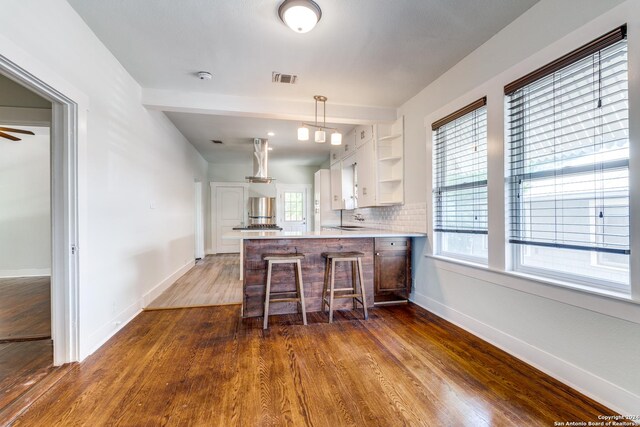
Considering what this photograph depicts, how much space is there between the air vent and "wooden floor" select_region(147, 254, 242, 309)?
2.62m

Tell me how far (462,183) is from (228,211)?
630 centimetres

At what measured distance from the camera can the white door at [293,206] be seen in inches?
312

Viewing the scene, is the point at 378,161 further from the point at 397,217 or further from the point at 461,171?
the point at 461,171

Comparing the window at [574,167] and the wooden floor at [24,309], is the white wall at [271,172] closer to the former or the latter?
the wooden floor at [24,309]

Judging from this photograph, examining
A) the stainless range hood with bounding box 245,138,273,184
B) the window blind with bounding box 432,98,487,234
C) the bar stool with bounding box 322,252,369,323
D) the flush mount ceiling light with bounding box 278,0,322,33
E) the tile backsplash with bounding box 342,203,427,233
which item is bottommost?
the bar stool with bounding box 322,252,369,323

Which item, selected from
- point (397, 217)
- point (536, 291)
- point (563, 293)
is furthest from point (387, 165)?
point (563, 293)

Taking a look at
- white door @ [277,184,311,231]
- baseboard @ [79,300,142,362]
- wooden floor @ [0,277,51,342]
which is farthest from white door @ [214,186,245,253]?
baseboard @ [79,300,142,362]

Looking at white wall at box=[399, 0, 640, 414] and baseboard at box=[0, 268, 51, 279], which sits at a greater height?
white wall at box=[399, 0, 640, 414]

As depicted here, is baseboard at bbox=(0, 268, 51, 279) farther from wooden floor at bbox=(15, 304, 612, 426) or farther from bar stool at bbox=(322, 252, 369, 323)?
bar stool at bbox=(322, 252, 369, 323)

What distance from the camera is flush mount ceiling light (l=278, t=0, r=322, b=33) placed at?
1786 millimetres

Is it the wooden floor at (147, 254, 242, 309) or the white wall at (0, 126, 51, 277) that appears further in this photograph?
the white wall at (0, 126, 51, 277)

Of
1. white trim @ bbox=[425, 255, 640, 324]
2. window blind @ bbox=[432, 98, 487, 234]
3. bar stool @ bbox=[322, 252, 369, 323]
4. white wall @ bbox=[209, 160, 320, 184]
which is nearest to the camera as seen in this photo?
white trim @ bbox=[425, 255, 640, 324]

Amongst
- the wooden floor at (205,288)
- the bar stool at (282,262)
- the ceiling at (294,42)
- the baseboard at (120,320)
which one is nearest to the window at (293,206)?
the wooden floor at (205,288)

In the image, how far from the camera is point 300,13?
182cm
